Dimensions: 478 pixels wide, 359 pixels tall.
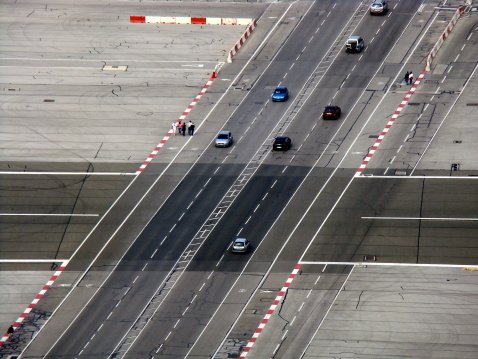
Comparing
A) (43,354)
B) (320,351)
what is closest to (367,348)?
Result: (320,351)

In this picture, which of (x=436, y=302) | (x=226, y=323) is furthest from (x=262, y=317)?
(x=436, y=302)

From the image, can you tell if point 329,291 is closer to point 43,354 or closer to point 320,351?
point 320,351

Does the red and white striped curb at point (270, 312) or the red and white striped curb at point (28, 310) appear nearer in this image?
the red and white striped curb at point (270, 312)

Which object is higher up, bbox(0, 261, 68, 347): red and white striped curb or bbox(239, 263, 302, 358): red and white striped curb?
bbox(239, 263, 302, 358): red and white striped curb

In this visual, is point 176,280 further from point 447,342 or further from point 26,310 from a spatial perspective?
point 447,342

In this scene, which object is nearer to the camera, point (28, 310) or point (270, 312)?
point (270, 312)

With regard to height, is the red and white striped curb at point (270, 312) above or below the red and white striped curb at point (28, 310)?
above

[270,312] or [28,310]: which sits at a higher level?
[270,312]

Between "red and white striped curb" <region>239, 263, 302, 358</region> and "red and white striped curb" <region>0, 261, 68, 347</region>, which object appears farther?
"red and white striped curb" <region>0, 261, 68, 347</region>

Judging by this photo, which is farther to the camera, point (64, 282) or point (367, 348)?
point (64, 282)
